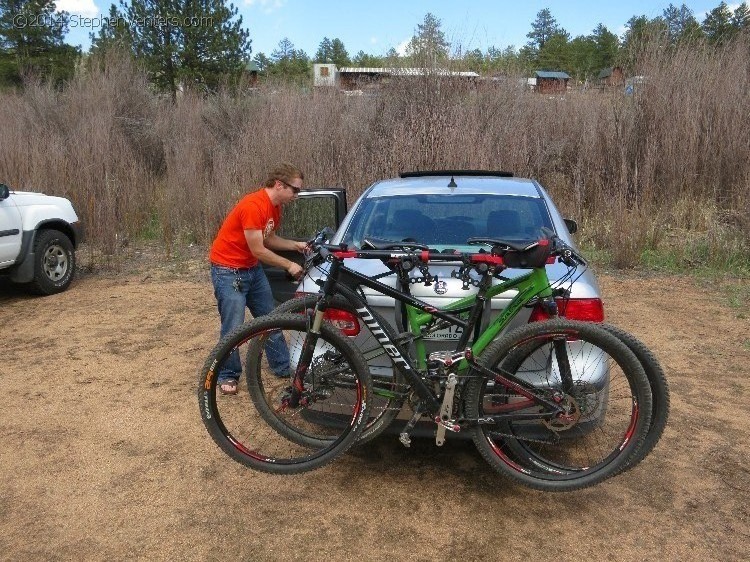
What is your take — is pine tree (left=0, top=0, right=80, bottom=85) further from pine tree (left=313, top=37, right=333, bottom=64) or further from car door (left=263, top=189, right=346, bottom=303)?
pine tree (left=313, top=37, right=333, bottom=64)

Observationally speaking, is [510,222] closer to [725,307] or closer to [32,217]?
[725,307]

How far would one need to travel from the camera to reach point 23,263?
25.1ft

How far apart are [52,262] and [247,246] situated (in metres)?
4.57

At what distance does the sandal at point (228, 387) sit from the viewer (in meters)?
4.69

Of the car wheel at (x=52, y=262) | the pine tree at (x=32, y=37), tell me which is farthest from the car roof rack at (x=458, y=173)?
the pine tree at (x=32, y=37)

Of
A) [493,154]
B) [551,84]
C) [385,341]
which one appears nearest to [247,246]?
[385,341]

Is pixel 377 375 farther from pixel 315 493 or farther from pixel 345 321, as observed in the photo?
pixel 315 493

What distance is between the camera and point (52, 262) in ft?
26.7

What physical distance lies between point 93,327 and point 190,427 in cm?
287

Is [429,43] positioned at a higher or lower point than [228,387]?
higher

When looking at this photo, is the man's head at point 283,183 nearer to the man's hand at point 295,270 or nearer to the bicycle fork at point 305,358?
the man's hand at point 295,270

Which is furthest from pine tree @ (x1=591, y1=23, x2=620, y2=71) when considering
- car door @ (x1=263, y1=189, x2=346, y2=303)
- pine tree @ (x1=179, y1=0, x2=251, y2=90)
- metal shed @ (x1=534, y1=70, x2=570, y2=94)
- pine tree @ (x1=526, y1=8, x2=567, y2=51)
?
car door @ (x1=263, y1=189, x2=346, y2=303)

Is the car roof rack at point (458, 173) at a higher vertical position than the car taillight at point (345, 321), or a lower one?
higher

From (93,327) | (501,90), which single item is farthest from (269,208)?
(501,90)
